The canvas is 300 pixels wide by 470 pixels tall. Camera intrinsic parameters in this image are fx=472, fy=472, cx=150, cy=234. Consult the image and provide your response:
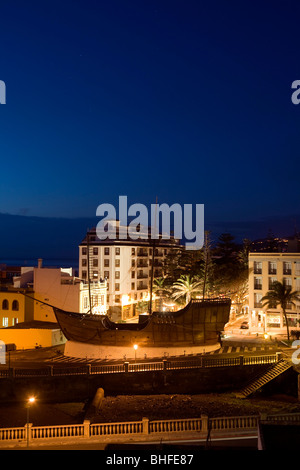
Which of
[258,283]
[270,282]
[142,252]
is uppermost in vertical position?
[142,252]

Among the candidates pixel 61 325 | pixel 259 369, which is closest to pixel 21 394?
pixel 61 325

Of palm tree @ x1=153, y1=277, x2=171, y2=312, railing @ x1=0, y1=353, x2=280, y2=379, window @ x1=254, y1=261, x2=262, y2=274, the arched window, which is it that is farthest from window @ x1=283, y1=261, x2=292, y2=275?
the arched window

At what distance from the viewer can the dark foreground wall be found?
23391mm

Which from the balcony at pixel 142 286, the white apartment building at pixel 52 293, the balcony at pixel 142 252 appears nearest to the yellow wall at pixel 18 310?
the white apartment building at pixel 52 293

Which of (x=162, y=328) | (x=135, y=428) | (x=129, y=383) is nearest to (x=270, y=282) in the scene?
(x=162, y=328)

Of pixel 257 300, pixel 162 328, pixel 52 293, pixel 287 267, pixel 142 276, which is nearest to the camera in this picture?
pixel 162 328

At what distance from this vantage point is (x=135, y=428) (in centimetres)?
1559

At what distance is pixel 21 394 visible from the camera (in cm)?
2331

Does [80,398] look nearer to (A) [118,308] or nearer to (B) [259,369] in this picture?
(B) [259,369]

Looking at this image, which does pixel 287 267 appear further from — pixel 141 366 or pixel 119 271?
pixel 119 271

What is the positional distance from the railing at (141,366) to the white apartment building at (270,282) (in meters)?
13.6

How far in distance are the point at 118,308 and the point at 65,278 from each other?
17.0m

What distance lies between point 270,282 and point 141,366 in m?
19.4

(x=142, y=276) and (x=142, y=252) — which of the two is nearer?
(x=142, y=276)
